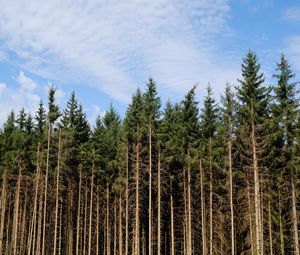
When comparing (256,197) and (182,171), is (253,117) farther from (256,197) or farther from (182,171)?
(182,171)

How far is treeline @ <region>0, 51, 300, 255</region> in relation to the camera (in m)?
30.8

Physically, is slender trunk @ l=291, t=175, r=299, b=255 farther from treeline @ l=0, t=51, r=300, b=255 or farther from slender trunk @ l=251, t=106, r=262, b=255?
slender trunk @ l=251, t=106, r=262, b=255

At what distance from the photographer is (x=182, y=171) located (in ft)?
125

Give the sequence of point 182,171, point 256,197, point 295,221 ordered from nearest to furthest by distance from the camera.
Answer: point 256,197, point 295,221, point 182,171

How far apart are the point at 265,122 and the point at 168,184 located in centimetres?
1327

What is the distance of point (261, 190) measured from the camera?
32.2 meters

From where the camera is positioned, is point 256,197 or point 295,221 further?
point 295,221

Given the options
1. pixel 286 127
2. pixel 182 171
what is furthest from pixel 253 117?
pixel 182 171

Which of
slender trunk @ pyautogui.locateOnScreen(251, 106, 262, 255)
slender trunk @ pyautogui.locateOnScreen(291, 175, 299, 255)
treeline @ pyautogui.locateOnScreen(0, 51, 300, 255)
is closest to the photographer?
slender trunk @ pyautogui.locateOnScreen(251, 106, 262, 255)

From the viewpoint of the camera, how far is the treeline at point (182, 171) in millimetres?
30812

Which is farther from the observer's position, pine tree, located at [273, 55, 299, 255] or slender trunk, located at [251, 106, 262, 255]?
pine tree, located at [273, 55, 299, 255]

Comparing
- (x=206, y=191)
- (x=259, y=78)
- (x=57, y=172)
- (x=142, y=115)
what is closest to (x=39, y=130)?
(x=57, y=172)

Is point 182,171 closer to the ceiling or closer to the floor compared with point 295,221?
closer to the ceiling

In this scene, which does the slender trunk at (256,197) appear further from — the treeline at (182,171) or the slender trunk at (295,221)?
the slender trunk at (295,221)
